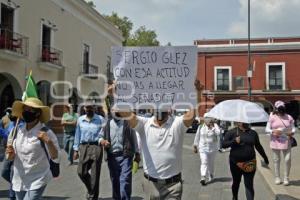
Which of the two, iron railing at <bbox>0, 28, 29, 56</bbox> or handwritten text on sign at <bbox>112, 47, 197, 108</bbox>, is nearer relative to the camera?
handwritten text on sign at <bbox>112, 47, 197, 108</bbox>

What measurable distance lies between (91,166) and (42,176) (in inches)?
127

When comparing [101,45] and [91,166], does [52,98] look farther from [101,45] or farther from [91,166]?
[91,166]

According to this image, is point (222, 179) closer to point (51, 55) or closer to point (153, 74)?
point (153, 74)

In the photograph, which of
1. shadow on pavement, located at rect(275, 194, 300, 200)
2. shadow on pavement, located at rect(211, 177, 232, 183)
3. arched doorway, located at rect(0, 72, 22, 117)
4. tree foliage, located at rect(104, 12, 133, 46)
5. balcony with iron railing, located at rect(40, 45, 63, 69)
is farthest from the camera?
tree foliage, located at rect(104, 12, 133, 46)

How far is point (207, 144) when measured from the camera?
1141cm

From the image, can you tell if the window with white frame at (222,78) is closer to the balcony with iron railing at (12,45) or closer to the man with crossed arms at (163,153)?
the balcony with iron railing at (12,45)

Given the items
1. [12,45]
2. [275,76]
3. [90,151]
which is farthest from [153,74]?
[275,76]

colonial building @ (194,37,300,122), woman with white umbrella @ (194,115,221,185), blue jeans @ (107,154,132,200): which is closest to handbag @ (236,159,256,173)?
blue jeans @ (107,154,132,200)

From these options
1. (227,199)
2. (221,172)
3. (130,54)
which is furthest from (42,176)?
(221,172)

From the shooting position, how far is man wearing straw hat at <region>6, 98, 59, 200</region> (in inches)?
197

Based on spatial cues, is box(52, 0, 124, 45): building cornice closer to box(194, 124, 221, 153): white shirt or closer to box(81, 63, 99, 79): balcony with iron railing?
box(81, 63, 99, 79): balcony with iron railing

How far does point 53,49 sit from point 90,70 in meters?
7.35

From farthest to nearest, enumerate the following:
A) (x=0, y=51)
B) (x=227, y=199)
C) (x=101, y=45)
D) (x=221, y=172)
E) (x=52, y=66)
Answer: (x=101, y=45), (x=52, y=66), (x=0, y=51), (x=221, y=172), (x=227, y=199)

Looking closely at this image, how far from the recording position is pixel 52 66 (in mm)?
25922
